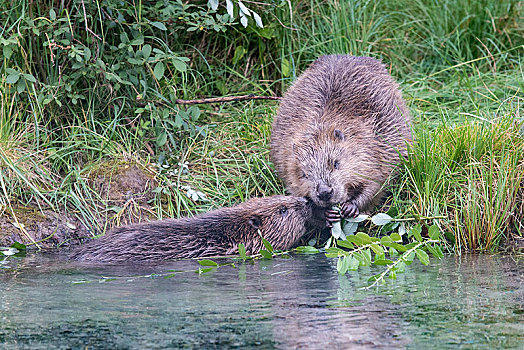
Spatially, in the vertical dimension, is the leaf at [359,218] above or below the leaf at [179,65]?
below

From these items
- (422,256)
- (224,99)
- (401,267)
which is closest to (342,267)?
(401,267)

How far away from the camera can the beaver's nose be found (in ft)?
14.6

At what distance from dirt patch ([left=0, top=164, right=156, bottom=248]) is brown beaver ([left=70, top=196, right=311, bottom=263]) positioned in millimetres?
538

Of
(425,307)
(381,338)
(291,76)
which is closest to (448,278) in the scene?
(425,307)

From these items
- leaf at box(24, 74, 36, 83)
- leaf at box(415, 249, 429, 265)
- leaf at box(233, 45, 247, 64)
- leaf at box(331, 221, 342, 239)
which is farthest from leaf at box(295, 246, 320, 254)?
leaf at box(233, 45, 247, 64)

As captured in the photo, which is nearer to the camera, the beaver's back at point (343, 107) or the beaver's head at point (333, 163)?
the beaver's head at point (333, 163)

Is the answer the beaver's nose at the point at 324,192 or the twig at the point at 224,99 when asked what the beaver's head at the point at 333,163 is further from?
the twig at the point at 224,99

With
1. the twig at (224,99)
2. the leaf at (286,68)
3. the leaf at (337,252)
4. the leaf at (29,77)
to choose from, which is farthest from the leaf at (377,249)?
the leaf at (286,68)

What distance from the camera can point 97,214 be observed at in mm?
4863

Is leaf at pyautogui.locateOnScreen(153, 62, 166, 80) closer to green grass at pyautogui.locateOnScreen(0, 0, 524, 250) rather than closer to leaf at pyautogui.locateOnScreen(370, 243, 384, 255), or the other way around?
green grass at pyautogui.locateOnScreen(0, 0, 524, 250)

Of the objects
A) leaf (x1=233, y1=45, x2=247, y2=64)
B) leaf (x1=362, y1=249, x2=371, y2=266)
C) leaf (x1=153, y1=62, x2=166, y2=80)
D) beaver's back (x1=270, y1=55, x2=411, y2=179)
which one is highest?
leaf (x1=233, y1=45, x2=247, y2=64)

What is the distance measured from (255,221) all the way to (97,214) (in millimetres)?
1043

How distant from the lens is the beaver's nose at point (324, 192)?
4445 mm

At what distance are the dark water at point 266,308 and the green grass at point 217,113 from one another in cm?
72
